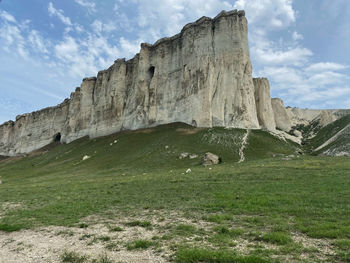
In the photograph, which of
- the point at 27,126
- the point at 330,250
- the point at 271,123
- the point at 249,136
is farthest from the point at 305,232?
the point at 27,126

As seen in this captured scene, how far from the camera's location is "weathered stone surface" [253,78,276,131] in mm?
82375

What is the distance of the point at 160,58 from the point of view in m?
85.7

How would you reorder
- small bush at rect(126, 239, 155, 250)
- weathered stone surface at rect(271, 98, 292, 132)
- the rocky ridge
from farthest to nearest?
1. weathered stone surface at rect(271, 98, 292, 132)
2. the rocky ridge
3. small bush at rect(126, 239, 155, 250)

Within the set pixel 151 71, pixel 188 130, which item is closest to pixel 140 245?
pixel 188 130

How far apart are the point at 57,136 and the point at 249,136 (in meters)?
96.1

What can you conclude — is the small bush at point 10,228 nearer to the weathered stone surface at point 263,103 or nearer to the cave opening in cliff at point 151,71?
the weathered stone surface at point 263,103

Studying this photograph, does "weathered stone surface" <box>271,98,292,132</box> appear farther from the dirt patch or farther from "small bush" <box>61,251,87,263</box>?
"small bush" <box>61,251,87,263</box>

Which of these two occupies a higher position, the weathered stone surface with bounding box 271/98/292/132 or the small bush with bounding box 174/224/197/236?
the weathered stone surface with bounding box 271/98/292/132

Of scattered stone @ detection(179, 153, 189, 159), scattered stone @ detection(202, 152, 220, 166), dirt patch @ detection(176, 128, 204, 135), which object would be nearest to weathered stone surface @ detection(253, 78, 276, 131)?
dirt patch @ detection(176, 128, 204, 135)

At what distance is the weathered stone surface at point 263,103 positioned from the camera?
8238 centimetres

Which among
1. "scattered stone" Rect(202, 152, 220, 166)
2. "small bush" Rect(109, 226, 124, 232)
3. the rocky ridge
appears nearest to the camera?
"small bush" Rect(109, 226, 124, 232)

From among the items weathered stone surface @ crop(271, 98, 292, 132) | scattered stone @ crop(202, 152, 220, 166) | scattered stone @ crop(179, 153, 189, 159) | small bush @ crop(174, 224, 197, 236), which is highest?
weathered stone surface @ crop(271, 98, 292, 132)

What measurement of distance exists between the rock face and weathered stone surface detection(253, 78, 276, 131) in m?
11.8

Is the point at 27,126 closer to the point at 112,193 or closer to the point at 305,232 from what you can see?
the point at 112,193
